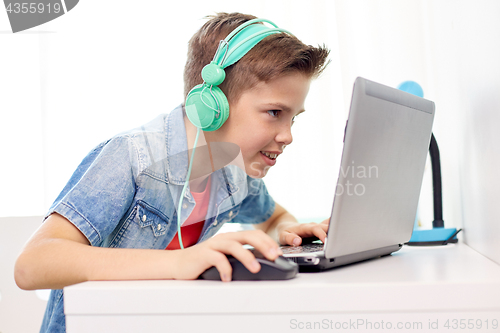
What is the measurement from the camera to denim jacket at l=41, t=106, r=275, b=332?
0.64 m

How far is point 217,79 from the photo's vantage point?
753 millimetres

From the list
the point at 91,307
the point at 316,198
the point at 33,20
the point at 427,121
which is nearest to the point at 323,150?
the point at 316,198

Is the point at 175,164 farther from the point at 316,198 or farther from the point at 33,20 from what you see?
the point at 33,20

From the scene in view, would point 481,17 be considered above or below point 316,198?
above

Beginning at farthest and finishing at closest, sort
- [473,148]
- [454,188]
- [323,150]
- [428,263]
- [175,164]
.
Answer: [323,150]
[454,188]
[175,164]
[473,148]
[428,263]

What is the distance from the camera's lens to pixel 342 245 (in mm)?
484

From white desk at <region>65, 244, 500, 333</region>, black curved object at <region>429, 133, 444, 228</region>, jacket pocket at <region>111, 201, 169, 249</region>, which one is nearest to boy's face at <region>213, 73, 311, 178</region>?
Result: jacket pocket at <region>111, 201, 169, 249</region>

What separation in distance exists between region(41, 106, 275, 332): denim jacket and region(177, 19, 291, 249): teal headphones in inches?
2.9

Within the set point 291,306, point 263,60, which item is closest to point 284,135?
point 263,60

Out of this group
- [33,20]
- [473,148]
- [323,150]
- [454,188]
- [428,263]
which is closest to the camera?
[428,263]

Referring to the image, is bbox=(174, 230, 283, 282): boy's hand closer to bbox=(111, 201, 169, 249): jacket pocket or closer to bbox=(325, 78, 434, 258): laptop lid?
bbox=(325, 78, 434, 258): laptop lid

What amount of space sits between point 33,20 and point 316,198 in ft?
4.74

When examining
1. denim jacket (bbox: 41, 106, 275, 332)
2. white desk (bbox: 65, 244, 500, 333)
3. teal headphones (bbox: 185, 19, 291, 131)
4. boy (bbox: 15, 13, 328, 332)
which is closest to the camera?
white desk (bbox: 65, 244, 500, 333)

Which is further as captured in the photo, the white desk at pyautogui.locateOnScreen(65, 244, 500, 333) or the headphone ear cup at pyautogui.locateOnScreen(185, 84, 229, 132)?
the headphone ear cup at pyautogui.locateOnScreen(185, 84, 229, 132)
